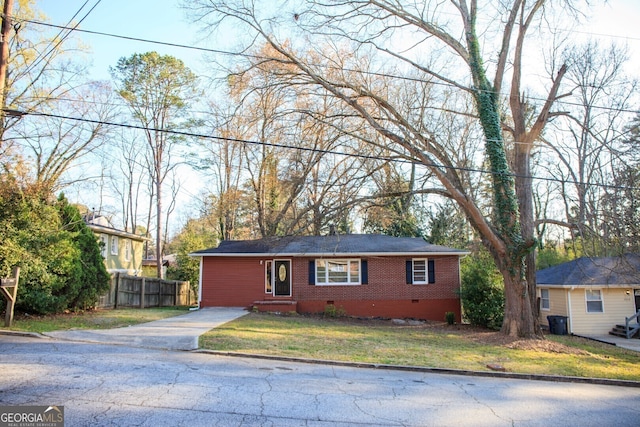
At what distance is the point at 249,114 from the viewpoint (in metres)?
15.5

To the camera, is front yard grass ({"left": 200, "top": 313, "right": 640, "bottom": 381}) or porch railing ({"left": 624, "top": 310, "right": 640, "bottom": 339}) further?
porch railing ({"left": 624, "top": 310, "right": 640, "bottom": 339})

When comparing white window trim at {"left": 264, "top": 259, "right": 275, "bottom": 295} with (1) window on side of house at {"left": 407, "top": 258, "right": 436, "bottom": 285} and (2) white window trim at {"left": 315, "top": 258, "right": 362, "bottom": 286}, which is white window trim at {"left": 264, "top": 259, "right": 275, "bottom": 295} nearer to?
(2) white window trim at {"left": 315, "top": 258, "right": 362, "bottom": 286}

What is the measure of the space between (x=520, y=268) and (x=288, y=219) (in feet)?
56.5

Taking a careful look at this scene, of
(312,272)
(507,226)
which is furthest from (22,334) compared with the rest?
(507,226)

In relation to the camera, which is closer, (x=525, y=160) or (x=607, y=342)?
(x=525, y=160)

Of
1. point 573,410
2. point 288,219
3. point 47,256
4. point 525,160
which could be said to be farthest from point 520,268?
point 288,219

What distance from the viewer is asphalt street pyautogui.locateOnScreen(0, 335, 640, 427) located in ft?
16.9

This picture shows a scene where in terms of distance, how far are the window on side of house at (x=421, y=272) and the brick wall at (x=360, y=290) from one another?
0.19 metres

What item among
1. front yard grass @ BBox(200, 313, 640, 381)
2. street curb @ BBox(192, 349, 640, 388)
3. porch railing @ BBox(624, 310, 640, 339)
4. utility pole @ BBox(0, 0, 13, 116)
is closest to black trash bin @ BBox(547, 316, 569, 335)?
porch railing @ BBox(624, 310, 640, 339)

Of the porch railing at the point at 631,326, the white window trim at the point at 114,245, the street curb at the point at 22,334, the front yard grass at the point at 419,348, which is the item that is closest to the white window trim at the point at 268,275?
the front yard grass at the point at 419,348

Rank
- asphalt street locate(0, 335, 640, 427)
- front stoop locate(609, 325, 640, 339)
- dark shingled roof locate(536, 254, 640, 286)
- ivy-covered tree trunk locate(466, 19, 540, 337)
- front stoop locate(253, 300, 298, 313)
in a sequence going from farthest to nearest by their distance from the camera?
dark shingled roof locate(536, 254, 640, 286) < front stoop locate(253, 300, 298, 313) < front stoop locate(609, 325, 640, 339) < ivy-covered tree trunk locate(466, 19, 540, 337) < asphalt street locate(0, 335, 640, 427)

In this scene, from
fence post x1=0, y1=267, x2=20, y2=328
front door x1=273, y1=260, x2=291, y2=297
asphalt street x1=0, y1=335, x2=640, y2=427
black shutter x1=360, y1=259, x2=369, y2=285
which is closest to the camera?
asphalt street x1=0, y1=335, x2=640, y2=427

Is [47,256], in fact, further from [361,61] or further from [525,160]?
[525,160]

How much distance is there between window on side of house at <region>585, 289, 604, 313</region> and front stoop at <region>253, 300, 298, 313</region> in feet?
43.5
